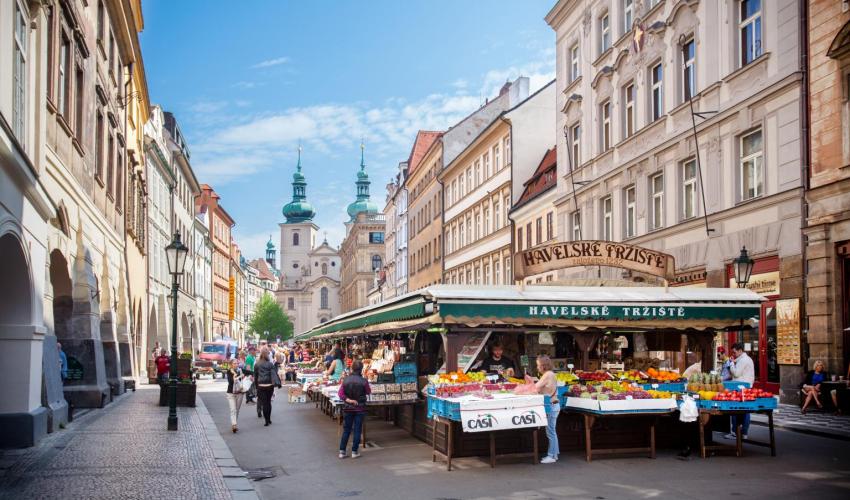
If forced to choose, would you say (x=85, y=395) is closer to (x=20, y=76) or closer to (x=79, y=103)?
(x=79, y=103)

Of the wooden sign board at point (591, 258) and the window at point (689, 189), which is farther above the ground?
the window at point (689, 189)

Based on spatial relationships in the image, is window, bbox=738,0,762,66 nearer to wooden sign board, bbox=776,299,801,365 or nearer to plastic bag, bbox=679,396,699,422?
wooden sign board, bbox=776,299,801,365

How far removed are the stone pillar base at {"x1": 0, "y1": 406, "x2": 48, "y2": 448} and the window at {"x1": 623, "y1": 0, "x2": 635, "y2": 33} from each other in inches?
888

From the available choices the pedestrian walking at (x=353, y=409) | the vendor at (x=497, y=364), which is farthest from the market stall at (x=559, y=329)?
the pedestrian walking at (x=353, y=409)

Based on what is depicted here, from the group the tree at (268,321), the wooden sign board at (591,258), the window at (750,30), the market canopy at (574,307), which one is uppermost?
the window at (750,30)

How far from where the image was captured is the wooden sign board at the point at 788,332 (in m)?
21.1

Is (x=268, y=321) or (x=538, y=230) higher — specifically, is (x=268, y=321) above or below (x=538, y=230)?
below

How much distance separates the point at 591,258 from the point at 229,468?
7508 mm

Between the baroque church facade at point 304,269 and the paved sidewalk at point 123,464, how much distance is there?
14402 cm

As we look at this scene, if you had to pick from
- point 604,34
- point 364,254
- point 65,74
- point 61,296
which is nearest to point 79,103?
point 65,74

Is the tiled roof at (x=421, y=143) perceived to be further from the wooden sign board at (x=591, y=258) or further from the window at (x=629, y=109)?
the wooden sign board at (x=591, y=258)

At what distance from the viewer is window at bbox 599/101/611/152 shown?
32.3 m

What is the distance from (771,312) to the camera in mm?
22469

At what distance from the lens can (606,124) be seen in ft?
107
